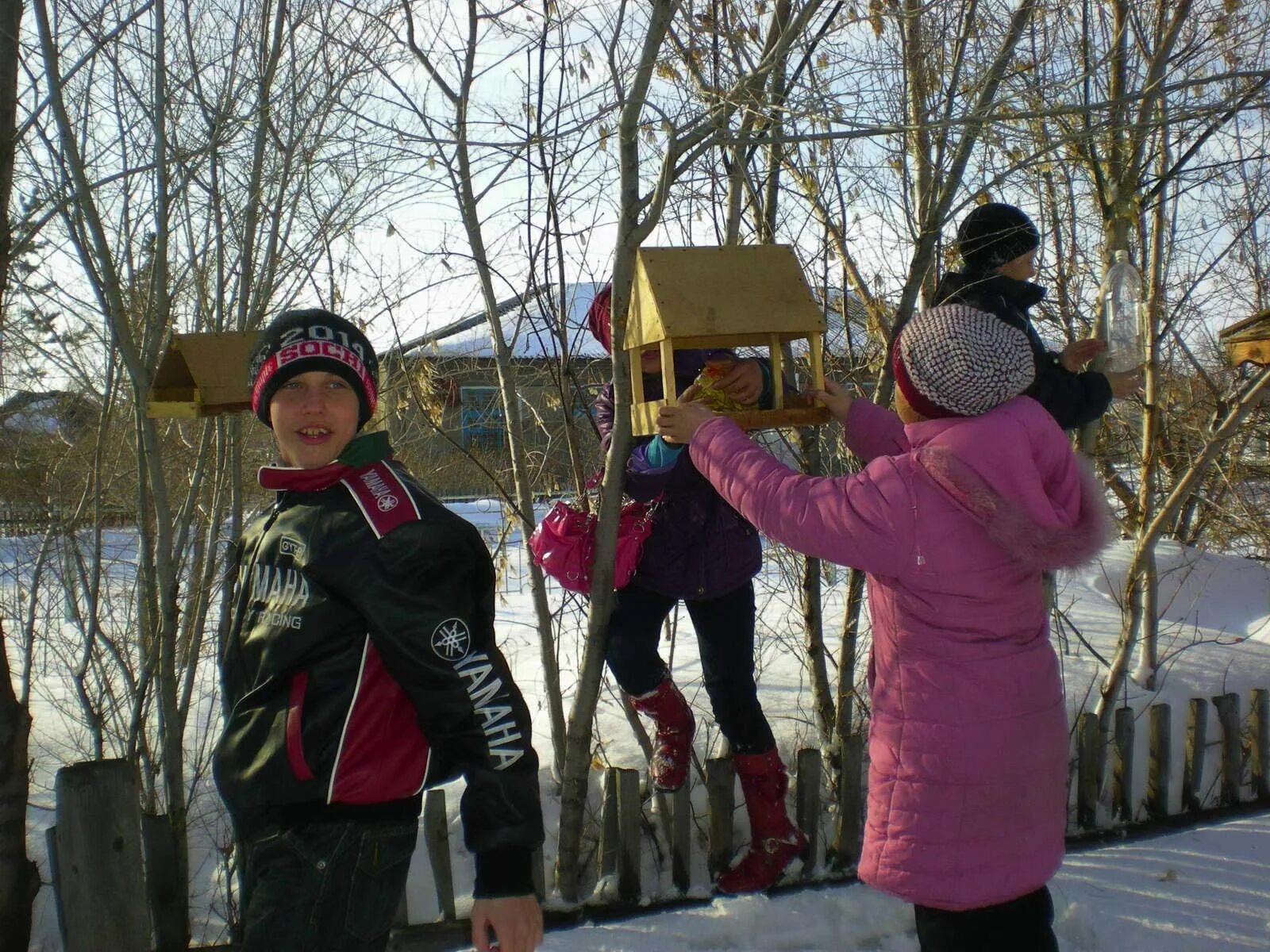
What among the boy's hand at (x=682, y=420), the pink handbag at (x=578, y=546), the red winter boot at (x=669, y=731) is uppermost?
the boy's hand at (x=682, y=420)

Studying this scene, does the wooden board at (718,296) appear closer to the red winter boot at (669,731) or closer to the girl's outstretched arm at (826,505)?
the girl's outstretched arm at (826,505)

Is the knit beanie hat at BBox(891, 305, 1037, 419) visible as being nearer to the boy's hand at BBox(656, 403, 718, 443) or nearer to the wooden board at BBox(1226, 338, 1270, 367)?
the boy's hand at BBox(656, 403, 718, 443)

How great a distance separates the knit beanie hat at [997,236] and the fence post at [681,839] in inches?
77.0

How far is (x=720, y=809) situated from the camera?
9.73 feet

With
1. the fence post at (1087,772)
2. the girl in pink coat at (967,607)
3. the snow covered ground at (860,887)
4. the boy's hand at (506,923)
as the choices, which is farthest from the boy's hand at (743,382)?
the fence post at (1087,772)

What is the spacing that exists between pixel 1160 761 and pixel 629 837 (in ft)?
7.56

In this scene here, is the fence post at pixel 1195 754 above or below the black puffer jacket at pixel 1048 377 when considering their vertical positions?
below

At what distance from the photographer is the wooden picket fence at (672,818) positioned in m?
2.34

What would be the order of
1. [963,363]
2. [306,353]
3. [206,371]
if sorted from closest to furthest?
1. [306,353]
2. [963,363]
3. [206,371]

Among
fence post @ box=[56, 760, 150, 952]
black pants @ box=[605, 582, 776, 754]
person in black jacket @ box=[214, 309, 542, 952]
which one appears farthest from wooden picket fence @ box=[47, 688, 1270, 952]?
person in black jacket @ box=[214, 309, 542, 952]

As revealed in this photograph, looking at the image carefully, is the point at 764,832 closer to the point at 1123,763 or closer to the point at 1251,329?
the point at 1123,763

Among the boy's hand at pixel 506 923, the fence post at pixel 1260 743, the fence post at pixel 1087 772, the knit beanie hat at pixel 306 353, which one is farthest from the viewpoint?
the fence post at pixel 1260 743

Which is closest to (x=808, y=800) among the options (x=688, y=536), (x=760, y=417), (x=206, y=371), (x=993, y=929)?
(x=688, y=536)

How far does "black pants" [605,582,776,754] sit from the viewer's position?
2707 mm
